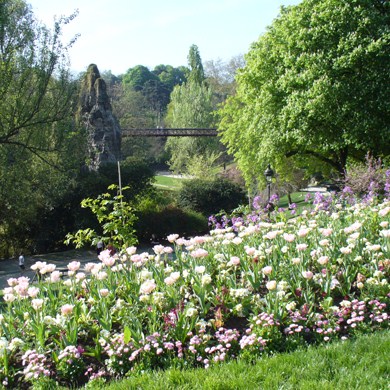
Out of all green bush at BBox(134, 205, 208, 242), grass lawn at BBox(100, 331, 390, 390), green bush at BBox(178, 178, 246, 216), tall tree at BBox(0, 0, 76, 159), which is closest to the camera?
grass lawn at BBox(100, 331, 390, 390)

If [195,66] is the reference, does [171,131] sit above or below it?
below

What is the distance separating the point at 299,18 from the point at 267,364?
16.3 m

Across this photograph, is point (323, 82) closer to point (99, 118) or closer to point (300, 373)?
point (99, 118)

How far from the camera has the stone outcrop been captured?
21.5m

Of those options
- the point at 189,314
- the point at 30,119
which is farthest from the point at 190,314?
the point at 30,119

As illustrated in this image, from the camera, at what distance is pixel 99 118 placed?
864 inches

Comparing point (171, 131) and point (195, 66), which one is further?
point (195, 66)

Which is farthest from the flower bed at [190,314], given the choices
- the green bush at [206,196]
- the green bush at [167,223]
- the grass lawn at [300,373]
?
the green bush at [206,196]

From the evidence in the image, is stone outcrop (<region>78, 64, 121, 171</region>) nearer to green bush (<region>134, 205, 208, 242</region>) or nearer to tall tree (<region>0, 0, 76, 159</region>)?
green bush (<region>134, 205, 208, 242</region>)

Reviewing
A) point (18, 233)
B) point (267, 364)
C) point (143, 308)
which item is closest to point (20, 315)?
point (143, 308)

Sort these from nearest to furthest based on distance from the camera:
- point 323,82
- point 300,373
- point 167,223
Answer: point 300,373 → point 323,82 → point 167,223

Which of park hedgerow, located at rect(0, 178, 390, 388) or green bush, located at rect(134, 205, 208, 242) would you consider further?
green bush, located at rect(134, 205, 208, 242)

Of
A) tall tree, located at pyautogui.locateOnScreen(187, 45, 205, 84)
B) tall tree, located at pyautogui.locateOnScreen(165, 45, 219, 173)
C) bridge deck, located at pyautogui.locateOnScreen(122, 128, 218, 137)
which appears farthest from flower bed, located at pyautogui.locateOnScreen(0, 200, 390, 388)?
tall tree, located at pyautogui.locateOnScreen(187, 45, 205, 84)

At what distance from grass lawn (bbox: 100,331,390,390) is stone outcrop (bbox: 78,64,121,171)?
711 inches
